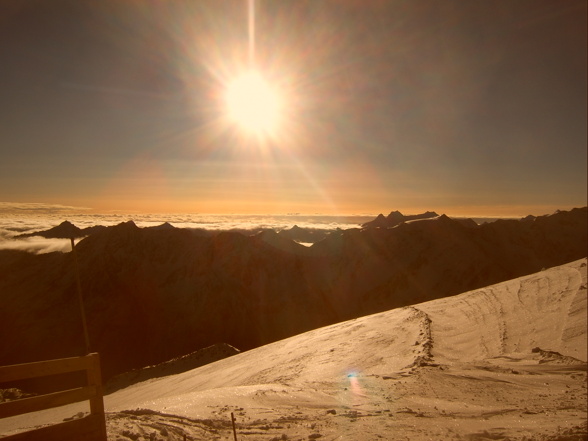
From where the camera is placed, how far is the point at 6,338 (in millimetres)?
44875

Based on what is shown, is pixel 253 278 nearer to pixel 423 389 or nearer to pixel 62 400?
pixel 423 389

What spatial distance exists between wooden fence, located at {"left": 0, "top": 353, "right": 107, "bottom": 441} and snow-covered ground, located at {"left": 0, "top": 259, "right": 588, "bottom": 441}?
5.57 feet

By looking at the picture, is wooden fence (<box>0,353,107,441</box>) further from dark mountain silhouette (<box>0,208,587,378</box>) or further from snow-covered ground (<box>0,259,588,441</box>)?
dark mountain silhouette (<box>0,208,587,378</box>)

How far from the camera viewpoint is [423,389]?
847cm

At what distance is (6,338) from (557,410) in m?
50.6

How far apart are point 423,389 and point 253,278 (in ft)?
207

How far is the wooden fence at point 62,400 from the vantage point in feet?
14.0

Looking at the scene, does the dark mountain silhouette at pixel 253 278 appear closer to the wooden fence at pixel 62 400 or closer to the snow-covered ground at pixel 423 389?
the snow-covered ground at pixel 423 389

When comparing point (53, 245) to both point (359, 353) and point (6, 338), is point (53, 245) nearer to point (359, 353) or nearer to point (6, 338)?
point (359, 353)

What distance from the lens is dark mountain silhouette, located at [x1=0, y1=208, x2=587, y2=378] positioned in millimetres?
58250

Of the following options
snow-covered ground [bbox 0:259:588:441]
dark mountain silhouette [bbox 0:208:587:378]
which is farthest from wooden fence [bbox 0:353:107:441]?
dark mountain silhouette [bbox 0:208:587:378]

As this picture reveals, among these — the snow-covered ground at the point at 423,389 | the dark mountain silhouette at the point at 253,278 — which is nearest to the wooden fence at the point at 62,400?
the snow-covered ground at the point at 423,389

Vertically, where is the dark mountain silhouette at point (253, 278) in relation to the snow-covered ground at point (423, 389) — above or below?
above

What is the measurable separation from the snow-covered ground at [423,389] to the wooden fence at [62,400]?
170 centimetres
